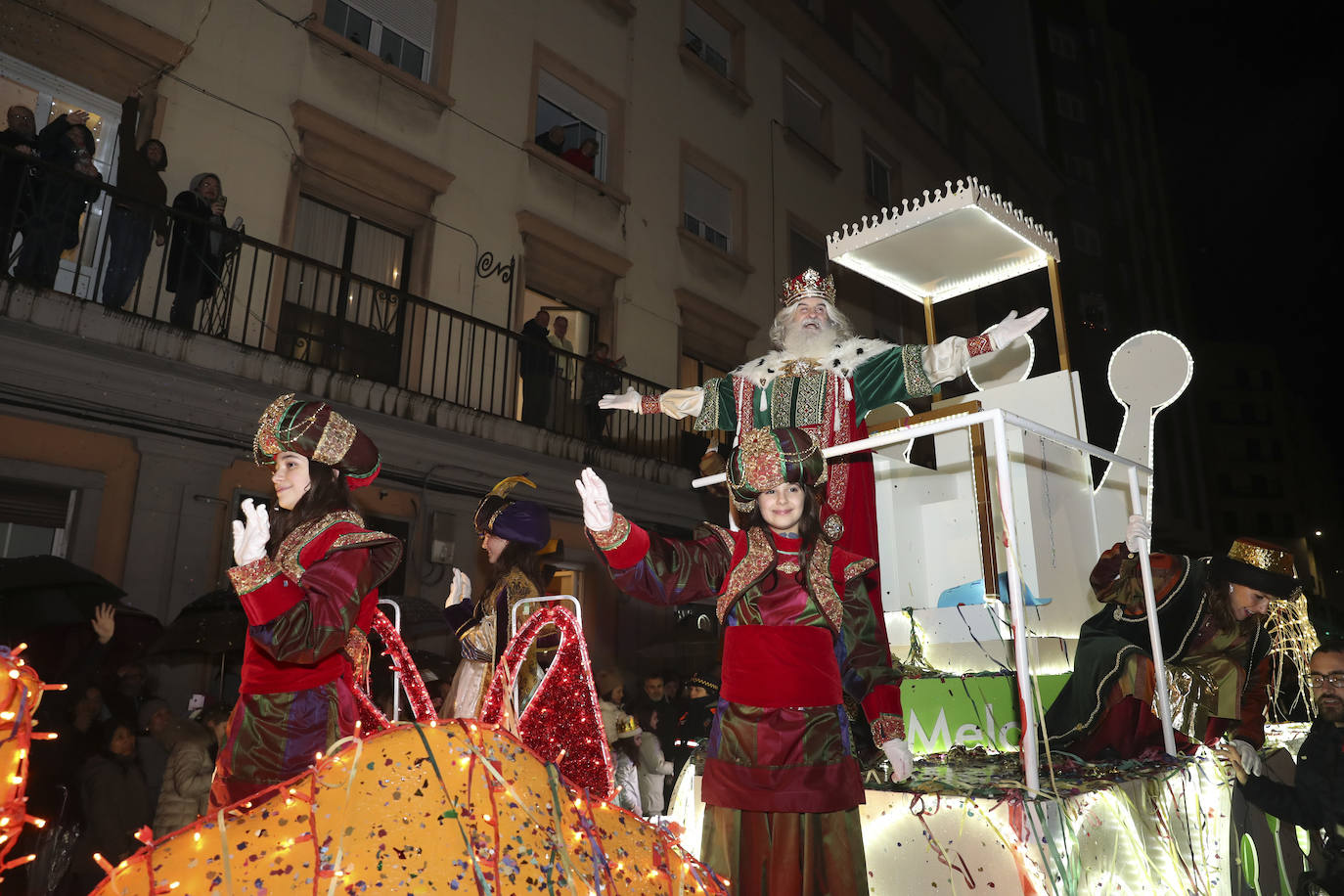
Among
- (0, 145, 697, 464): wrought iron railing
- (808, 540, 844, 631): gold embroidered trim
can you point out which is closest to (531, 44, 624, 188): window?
(0, 145, 697, 464): wrought iron railing

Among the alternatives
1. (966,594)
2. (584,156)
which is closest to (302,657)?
(966,594)

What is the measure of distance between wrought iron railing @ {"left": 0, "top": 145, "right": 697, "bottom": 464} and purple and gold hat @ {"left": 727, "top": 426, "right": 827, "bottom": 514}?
6.60 m

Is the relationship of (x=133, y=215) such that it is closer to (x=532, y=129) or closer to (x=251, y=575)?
(x=532, y=129)

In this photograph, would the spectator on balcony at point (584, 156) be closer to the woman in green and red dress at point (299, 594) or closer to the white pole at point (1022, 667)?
the woman in green and red dress at point (299, 594)

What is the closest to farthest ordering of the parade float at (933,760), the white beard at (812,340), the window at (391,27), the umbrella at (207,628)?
1. the parade float at (933,760)
2. the white beard at (812,340)
3. the umbrella at (207,628)
4. the window at (391,27)

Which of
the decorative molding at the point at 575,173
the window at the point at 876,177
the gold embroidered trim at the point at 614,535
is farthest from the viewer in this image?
the window at the point at 876,177

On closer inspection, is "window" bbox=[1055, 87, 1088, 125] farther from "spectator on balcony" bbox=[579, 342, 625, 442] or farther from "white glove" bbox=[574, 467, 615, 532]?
"white glove" bbox=[574, 467, 615, 532]

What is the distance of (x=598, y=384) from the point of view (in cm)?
1154

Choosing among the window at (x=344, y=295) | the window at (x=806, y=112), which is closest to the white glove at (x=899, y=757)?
the window at (x=344, y=295)

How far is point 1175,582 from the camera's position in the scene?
14.3 ft

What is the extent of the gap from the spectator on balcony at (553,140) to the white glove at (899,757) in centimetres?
1019

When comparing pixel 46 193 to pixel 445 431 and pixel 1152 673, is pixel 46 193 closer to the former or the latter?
pixel 445 431

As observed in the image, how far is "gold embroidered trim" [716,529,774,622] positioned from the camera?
2787 millimetres

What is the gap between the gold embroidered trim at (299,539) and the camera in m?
2.61
